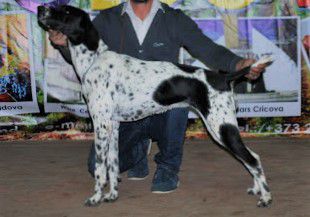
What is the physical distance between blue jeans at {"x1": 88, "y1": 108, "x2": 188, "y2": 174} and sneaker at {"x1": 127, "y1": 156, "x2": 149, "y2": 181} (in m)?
0.12

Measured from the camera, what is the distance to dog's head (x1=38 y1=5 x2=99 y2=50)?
14.5ft

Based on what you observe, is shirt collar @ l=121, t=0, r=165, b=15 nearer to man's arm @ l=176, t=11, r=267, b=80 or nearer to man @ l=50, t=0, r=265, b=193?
man @ l=50, t=0, r=265, b=193

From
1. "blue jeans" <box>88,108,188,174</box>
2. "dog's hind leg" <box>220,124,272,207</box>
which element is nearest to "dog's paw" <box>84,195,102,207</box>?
"blue jeans" <box>88,108,188,174</box>

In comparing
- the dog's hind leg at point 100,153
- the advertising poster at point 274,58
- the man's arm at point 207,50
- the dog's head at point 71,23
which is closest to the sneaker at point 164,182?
the dog's hind leg at point 100,153

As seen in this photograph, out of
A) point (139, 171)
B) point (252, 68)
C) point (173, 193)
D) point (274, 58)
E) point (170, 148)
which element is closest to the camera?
point (252, 68)

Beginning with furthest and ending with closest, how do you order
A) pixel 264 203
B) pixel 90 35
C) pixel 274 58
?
pixel 274 58
pixel 90 35
pixel 264 203

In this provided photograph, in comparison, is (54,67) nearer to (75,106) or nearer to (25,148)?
(75,106)

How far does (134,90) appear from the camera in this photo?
448 cm

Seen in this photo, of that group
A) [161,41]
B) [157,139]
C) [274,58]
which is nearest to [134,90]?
[161,41]

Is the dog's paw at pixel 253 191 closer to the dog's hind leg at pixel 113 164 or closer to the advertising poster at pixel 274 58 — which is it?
the dog's hind leg at pixel 113 164

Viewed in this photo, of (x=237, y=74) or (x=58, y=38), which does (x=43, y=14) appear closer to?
(x=58, y=38)

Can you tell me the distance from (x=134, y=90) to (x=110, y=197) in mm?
875

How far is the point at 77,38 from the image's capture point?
4.53 metres

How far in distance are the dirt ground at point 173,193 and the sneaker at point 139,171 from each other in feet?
0.21
